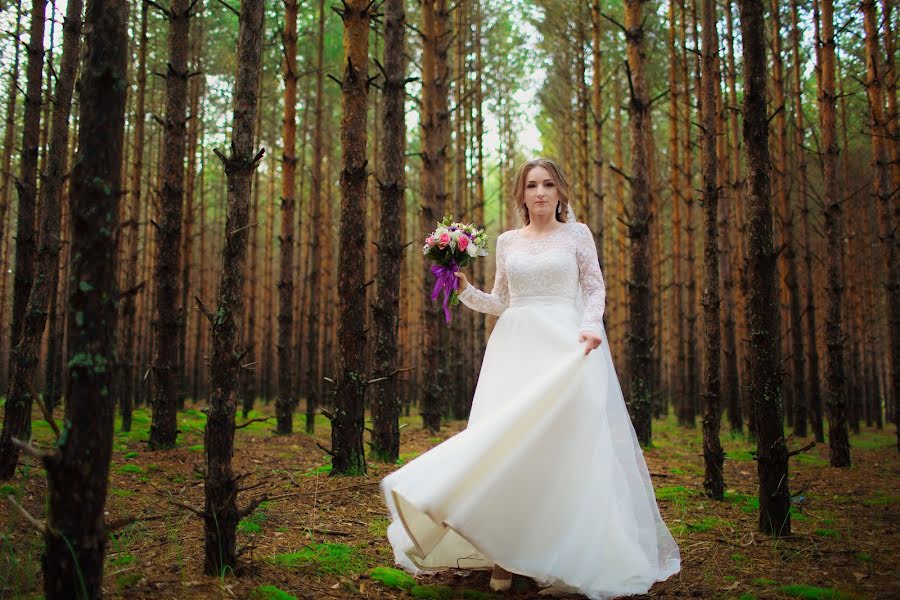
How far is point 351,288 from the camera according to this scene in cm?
634

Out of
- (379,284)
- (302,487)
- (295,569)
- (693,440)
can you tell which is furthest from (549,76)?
(295,569)

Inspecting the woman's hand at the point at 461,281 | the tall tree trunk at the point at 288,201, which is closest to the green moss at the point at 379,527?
the woman's hand at the point at 461,281

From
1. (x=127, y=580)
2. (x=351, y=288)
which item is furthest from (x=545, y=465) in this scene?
(x=351, y=288)

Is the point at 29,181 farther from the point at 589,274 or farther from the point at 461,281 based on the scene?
the point at 589,274

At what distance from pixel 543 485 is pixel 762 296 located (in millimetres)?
2507

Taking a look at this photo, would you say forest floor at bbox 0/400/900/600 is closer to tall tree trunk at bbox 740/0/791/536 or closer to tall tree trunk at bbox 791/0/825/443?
tall tree trunk at bbox 740/0/791/536

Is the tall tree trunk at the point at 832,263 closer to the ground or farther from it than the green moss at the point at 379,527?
farther from it

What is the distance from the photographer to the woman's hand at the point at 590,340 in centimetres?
382

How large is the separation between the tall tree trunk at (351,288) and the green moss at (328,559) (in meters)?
2.07

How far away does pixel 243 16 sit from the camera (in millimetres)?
3682

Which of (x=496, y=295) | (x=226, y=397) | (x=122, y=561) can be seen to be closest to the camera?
(x=226, y=397)

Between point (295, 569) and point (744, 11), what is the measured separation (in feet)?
17.3

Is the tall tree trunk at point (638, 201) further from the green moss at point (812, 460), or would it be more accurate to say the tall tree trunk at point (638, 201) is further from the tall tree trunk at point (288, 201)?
the tall tree trunk at point (288, 201)

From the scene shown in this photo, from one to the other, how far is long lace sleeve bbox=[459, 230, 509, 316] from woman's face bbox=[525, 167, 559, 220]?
13.3 inches
